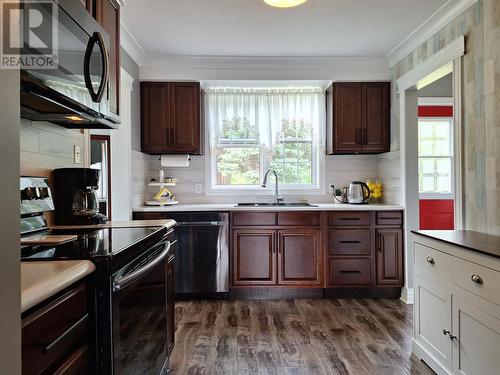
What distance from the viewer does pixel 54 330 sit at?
0.87m

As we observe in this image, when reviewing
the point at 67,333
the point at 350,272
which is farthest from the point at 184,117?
the point at 67,333

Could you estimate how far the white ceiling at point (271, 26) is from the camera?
2.69m

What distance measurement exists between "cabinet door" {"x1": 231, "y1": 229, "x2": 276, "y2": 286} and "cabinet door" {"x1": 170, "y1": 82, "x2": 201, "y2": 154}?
1082 mm

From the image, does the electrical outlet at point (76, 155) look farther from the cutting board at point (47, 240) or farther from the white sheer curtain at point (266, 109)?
the white sheer curtain at point (266, 109)

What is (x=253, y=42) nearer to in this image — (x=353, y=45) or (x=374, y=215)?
(x=353, y=45)

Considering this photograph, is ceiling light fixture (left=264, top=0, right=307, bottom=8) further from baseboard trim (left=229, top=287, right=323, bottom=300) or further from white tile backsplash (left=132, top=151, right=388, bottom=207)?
baseboard trim (left=229, top=287, right=323, bottom=300)

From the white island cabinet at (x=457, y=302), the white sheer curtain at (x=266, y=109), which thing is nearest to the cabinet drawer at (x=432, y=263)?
the white island cabinet at (x=457, y=302)

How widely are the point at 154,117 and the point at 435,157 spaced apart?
3827 millimetres

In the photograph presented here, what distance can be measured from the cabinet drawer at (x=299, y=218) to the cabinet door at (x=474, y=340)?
1.71 meters

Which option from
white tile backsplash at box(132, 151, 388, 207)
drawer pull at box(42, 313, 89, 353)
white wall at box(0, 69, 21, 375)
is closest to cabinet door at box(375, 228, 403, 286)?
white tile backsplash at box(132, 151, 388, 207)

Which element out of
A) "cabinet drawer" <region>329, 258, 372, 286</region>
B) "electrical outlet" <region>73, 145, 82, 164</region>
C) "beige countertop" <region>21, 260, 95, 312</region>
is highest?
"electrical outlet" <region>73, 145, 82, 164</region>

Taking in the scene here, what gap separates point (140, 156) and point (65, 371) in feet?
9.68

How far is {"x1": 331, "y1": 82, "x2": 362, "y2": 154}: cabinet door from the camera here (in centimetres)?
380

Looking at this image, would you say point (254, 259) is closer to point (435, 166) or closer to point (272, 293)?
point (272, 293)
